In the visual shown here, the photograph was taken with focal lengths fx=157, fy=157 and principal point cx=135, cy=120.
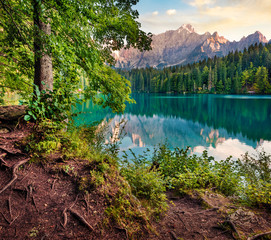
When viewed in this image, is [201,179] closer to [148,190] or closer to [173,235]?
[148,190]

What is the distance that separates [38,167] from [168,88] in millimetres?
120249

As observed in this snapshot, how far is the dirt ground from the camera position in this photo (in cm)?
249

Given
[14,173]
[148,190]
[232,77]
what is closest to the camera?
[14,173]

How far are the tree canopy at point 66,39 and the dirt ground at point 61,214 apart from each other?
211cm

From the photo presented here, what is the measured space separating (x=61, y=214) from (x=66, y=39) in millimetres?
4514

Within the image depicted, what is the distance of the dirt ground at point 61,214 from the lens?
97.9 inches

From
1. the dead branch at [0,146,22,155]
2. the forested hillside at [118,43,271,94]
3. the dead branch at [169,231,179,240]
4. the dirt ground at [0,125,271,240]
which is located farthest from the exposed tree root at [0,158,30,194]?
the forested hillside at [118,43,271,94]

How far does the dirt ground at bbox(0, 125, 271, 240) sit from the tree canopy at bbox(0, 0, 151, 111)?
2.11 metres

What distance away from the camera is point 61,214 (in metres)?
2.69

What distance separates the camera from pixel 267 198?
459cm

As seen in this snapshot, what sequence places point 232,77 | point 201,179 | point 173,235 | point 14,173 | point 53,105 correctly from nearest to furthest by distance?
point 14,173
point 173,235
point 53,105
point 201,179
point 232,77

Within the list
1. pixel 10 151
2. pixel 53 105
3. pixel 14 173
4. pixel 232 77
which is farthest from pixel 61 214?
pixel 232 77

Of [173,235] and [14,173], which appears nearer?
[14,173]

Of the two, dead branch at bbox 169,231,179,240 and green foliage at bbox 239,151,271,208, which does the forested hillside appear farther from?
dead branch at bbox 169,231,179,240
